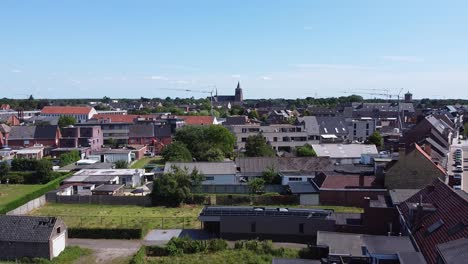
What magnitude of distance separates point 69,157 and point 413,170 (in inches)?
1541

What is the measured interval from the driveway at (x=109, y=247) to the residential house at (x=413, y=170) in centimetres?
1903

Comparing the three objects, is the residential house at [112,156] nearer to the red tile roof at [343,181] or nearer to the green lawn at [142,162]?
the green lawn at [142,162]

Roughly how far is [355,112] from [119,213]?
292 ft

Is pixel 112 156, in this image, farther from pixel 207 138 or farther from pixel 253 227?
pixel 253 227

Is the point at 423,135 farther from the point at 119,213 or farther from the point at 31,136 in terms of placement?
the point at 31,136

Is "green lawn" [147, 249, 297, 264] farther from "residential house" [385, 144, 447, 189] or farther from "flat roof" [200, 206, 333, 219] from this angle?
"residential house" [385, 144, 447, 189]

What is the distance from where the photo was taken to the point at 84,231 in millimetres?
28188

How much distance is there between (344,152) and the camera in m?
53.2

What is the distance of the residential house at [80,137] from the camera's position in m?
62.2

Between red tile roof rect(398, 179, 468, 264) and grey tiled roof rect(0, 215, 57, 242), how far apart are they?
59.0ft

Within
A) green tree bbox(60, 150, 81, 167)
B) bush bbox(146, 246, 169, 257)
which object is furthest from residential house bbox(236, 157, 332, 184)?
green tree bbox(60, 150, 81, 167)

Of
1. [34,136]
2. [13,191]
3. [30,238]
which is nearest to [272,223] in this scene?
[30,238]

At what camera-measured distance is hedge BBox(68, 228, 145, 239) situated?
91.6 feet

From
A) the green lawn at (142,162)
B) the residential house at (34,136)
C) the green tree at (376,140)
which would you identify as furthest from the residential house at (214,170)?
the residential house at (34,136)
